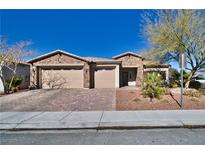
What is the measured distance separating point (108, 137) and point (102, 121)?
1.65m

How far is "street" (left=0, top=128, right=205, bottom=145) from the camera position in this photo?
5367 millimetres

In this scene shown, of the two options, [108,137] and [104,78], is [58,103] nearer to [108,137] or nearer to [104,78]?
[108,137]

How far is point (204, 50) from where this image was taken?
1576 centimetres

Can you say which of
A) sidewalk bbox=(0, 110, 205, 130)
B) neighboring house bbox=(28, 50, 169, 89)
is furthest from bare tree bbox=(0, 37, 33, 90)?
sidewalk bbox=(0, 110, 205, 130)

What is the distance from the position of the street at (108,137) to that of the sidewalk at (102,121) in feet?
1.15

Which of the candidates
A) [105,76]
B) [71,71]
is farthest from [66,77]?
[105,76]

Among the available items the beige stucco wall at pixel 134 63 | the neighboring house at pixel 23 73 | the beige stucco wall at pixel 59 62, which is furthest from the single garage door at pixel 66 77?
the beige stucco wall at pixel 134 63

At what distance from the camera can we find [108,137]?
5.76 metres

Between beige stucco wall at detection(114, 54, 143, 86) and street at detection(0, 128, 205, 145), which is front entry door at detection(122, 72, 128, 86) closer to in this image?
beige stucco wall at detection(114, 54, 143, 86)

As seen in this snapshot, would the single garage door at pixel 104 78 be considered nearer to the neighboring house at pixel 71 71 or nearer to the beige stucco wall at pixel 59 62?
the neighboring house at pixel 71 71

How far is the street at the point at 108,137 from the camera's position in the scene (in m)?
5.37

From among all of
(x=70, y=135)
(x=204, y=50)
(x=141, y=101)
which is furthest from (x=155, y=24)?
(x=70, y=135)
